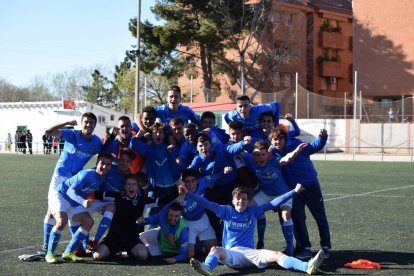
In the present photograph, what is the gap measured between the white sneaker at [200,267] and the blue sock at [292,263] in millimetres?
877

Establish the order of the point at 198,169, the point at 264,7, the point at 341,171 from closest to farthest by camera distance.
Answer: the point at 198,169 < the point at 341,171 < the point at 264,7

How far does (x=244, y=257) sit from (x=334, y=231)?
3.49 m

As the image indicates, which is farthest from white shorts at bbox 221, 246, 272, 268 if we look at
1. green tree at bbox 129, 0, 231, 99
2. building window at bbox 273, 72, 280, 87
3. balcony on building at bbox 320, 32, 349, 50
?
balcony on building at bbox 320, 32, 349, 50

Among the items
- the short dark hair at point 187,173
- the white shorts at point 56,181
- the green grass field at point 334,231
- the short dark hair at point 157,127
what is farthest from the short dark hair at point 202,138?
the white shorts at point 56,181

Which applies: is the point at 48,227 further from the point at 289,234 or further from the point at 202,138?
the point at 289,234

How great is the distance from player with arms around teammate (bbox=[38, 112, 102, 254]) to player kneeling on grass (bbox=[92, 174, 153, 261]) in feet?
2.08

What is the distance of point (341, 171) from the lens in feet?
87.9

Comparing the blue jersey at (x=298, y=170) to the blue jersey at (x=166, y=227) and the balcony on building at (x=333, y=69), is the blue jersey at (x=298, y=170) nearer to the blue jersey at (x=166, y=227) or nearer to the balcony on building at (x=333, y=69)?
the blue jersey at (x=166, y=227)

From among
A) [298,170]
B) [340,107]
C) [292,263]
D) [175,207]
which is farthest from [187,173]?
[340,107]

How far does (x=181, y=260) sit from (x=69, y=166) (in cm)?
181

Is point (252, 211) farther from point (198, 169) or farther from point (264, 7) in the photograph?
point (264, 7)

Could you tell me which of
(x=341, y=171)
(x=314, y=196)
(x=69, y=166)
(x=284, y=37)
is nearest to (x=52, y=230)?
(x=69, y=166)

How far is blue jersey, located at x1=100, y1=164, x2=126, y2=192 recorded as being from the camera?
8617mm

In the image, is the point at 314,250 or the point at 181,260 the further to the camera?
the point at 314,250
